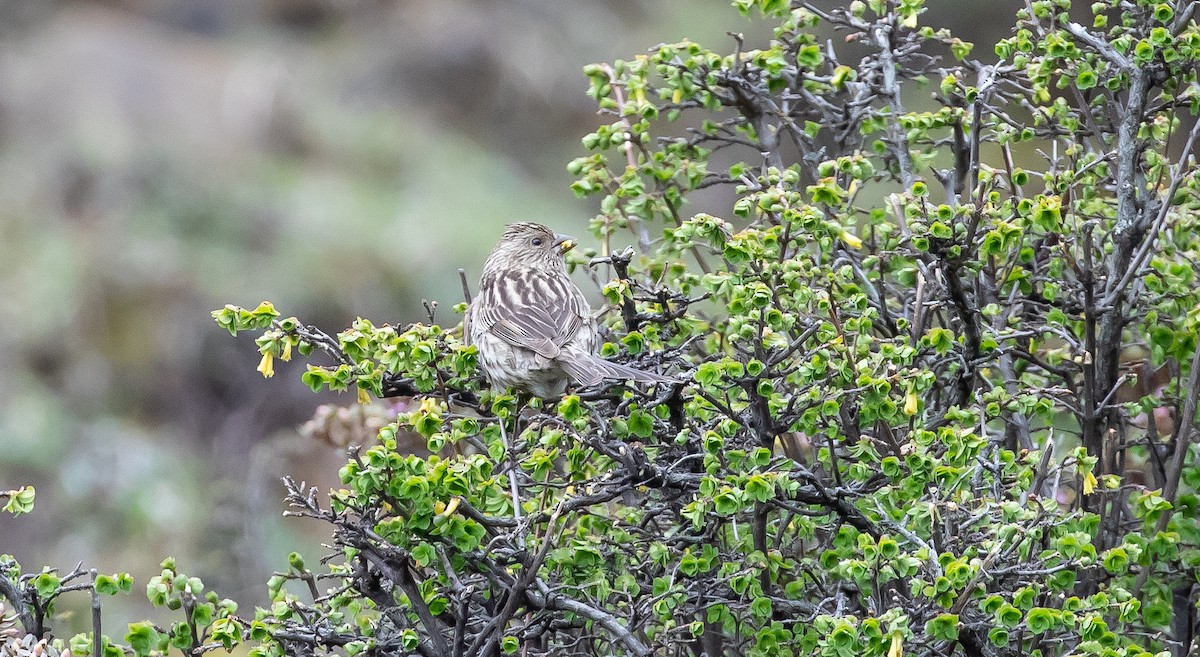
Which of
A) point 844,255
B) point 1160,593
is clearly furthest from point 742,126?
point 1160,593

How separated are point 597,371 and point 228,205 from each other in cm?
793

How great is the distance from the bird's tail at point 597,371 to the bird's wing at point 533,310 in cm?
12

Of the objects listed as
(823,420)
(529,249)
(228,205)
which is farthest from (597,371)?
(228,205)

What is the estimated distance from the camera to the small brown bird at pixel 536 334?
3469 mm

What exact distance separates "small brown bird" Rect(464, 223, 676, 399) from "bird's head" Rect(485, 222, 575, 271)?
0.28 feet

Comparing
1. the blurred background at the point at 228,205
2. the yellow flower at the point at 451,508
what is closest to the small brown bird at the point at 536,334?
the yellow flower at the point at 451,508

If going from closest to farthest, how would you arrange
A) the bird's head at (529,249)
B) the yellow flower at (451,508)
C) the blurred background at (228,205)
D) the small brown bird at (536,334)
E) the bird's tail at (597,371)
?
the yellow flower at (451,508)
the bird's tail at (597,371)
the small brown bird at (536,334)
the bird's head at (529,249)
the blurred background at (228,205)

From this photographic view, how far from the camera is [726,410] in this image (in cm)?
293

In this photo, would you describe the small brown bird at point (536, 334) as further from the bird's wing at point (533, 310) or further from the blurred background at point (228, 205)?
the blurred background at point (228, 205)

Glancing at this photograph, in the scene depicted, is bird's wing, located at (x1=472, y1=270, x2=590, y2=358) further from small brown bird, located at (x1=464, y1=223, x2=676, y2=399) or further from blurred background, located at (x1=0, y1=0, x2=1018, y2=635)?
blurred background, located at (x1=0, y1=0, x2=1018, y2=635)

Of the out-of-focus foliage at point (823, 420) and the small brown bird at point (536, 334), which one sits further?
the small brown bird at point (536, 334)

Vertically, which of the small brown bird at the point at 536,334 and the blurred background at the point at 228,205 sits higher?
the blurred background at the point at 228,205

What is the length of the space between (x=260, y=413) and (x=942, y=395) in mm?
6098

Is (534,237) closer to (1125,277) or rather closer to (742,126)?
(742,126)
